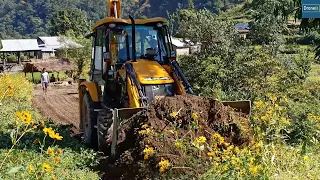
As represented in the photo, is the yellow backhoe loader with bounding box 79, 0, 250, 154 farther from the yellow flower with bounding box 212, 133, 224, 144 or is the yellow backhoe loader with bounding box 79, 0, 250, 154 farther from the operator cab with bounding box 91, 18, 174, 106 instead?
the yellow flower with bounding box 212, 133, 224, 144

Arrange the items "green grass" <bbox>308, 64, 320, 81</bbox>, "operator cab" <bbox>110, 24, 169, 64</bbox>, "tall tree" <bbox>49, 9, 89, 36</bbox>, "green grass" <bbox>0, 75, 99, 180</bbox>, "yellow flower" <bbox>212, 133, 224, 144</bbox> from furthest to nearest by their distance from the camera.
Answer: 1. "tall tree" <bbox>49, 9, 89, 36</bbox>
2. "green grass" <bbox>308, 64, 320, 81</bbox>
3. "operator cab" <bbox>110, 24, 169, 64</bbox>
4. "yellow flower" <bbox>212, 133, 224, 144</bbox>
5. "green grass" <bbox>0, 75, 99, 180</bbox>

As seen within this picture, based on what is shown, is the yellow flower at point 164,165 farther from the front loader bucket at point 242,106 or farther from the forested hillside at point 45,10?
the forested hillside at point 45,10

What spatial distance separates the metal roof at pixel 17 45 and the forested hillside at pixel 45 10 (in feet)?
349

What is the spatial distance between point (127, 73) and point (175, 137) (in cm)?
216

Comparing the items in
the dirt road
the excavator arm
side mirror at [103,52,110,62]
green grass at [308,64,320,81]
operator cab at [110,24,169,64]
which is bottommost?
the dirt road

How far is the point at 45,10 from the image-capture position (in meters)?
182

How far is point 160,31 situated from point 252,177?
5.50 m

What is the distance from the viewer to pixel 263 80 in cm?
1222

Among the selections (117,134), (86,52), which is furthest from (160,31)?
(86,52)

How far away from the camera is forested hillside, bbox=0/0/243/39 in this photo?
537 feet

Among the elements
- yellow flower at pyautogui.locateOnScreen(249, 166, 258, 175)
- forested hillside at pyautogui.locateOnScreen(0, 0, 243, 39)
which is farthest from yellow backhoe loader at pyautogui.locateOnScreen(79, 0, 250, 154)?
forested hillside at pyautogui.locateOnScreen(0, 0, 243, 39)

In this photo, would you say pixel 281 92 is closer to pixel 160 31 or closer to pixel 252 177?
pixel 160 31

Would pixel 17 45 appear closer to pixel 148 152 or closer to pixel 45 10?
pixel 148 152

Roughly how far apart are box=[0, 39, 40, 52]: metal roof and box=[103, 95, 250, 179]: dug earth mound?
44180mm
